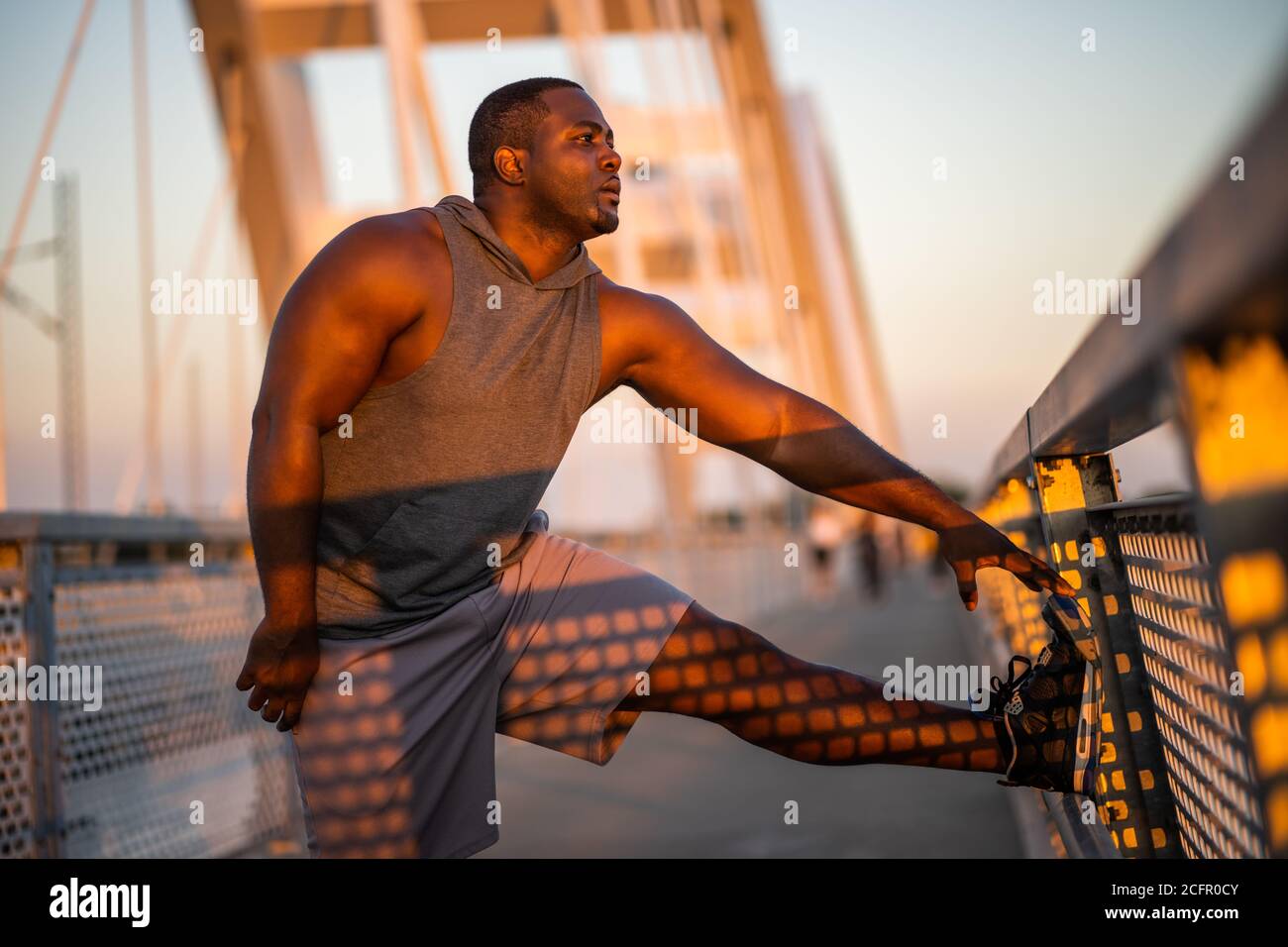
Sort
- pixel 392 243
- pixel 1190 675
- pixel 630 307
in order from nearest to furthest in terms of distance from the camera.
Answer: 1. pixel 1190 675
2. pixel 392 243
3. pixel 630 307

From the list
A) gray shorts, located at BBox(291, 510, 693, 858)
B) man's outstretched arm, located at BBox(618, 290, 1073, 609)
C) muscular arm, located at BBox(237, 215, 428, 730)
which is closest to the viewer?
muscular arm, located at BBox(237, 215, 428, 730)

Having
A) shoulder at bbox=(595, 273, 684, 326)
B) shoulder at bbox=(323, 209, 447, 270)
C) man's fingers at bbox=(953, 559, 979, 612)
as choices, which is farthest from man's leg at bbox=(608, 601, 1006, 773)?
shoulder at bbox=(323, 209, 447, 270)

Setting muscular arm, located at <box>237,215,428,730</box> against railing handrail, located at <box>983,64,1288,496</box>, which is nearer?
railing handrail, located at <box>983,64,1288,496</box>

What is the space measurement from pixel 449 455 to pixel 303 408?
0.96 ft

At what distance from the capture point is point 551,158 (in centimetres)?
267

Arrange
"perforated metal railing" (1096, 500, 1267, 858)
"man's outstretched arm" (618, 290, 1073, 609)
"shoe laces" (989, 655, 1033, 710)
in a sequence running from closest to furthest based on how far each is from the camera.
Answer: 1. "perforated metal railing" (1096, 500, 1267, 858)
2. "shoe laces" (989, 655, 1033, 710)
3. "man's outstretched arm" (618, 290, 1073, 609)

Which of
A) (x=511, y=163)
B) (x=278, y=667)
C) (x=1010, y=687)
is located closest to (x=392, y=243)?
(x=511, y=163)

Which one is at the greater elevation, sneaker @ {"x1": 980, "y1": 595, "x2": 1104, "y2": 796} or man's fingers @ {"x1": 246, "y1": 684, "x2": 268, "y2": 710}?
man's fingers @ {"x1": 246, "y1": 684, "x2": 268, "y2": 710}

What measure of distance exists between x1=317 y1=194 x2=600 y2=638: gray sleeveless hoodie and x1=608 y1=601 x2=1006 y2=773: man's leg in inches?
16.7

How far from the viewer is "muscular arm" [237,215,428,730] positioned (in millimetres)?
2391

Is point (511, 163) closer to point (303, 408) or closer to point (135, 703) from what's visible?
point (303, 408)

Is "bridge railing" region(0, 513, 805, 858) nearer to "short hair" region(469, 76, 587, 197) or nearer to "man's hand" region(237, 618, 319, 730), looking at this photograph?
"man's hand" region(237, 618, 319, 730)

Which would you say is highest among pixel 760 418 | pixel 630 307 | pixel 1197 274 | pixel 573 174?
pixel 573 174

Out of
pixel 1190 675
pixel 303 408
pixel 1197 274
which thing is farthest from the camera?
pixel 303 408
